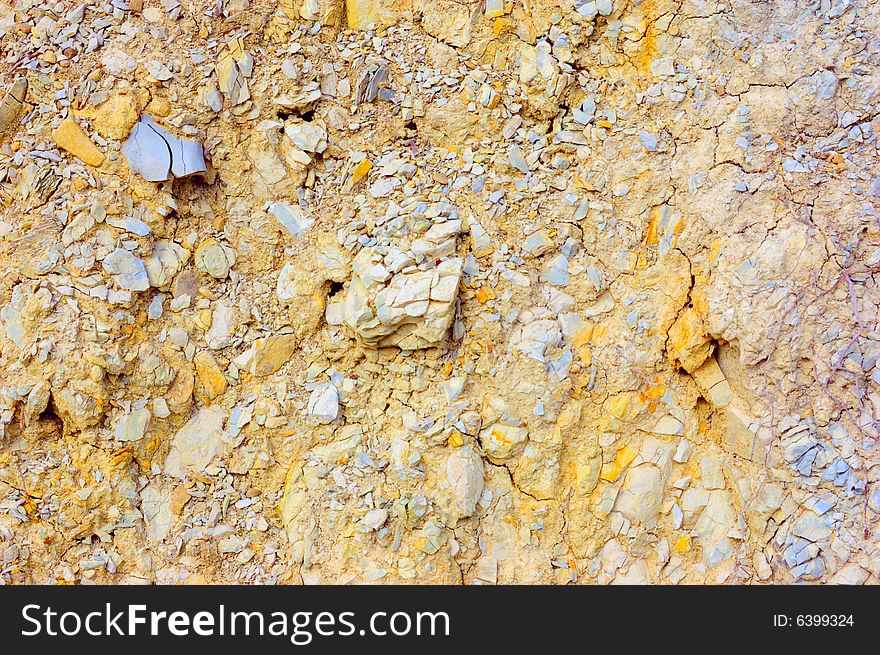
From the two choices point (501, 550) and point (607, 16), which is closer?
point (501, 550)

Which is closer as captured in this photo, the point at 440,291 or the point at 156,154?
the point at 440,291

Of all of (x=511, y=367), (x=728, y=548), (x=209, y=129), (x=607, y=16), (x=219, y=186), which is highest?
(x=607, y=16)

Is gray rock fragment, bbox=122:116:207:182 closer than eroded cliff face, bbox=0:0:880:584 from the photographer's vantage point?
Result: No

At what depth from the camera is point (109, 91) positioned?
3.35m

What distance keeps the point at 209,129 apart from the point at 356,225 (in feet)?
2.88

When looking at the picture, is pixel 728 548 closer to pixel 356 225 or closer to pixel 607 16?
pixel 356 225

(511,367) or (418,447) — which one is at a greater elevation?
(511,367)

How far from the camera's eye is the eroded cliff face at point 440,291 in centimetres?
315

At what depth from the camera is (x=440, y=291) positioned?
3145mm

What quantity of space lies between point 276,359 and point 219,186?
91 cm

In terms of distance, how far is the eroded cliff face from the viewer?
315cm

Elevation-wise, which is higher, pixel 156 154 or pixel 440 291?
pixel 156 154

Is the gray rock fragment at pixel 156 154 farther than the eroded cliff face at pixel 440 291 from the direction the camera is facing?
Yes

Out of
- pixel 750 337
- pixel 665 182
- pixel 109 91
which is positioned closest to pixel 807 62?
pixel 665 182
